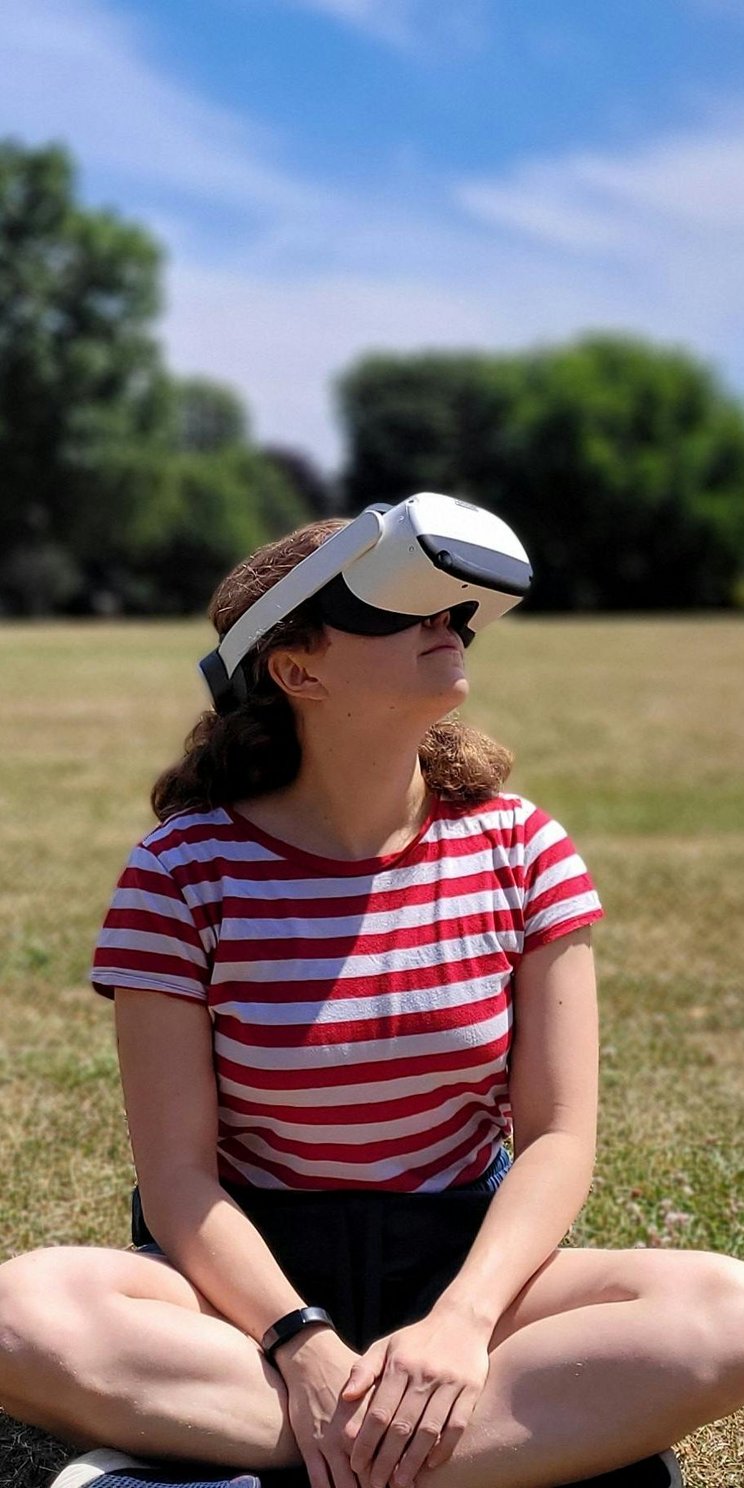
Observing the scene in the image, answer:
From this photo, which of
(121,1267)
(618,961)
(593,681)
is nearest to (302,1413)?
(121,1267)

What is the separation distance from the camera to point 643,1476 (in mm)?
2605

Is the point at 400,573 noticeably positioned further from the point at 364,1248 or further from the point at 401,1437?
the point at 401,1437

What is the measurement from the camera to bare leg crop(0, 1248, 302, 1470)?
100 inches

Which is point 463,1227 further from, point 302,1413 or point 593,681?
point 593,681

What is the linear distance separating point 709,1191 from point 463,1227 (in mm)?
1524

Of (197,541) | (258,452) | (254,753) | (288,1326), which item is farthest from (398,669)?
(258,452)

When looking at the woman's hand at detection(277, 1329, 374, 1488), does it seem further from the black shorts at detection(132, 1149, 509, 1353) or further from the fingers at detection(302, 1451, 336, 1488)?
the black shorts at detection(132, 1149, 509, 1353)

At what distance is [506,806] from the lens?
304cm

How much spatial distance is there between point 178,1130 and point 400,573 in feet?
3.31

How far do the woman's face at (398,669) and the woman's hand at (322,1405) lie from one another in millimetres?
1039

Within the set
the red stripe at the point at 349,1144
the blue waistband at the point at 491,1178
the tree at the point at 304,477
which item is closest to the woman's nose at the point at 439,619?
the red stripe at the point at 349,1144

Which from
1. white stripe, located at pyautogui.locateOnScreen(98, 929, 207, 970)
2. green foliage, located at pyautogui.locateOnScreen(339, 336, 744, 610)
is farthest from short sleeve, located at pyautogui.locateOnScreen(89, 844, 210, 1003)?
green foliage, located at pyautogui.locateOnScreen(339, 336, 744, 610)

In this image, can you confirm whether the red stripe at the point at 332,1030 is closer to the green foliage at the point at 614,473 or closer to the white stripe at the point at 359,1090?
the white stripe at the point at 359,1090

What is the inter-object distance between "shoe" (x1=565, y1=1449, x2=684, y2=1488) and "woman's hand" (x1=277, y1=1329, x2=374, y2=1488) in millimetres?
420
